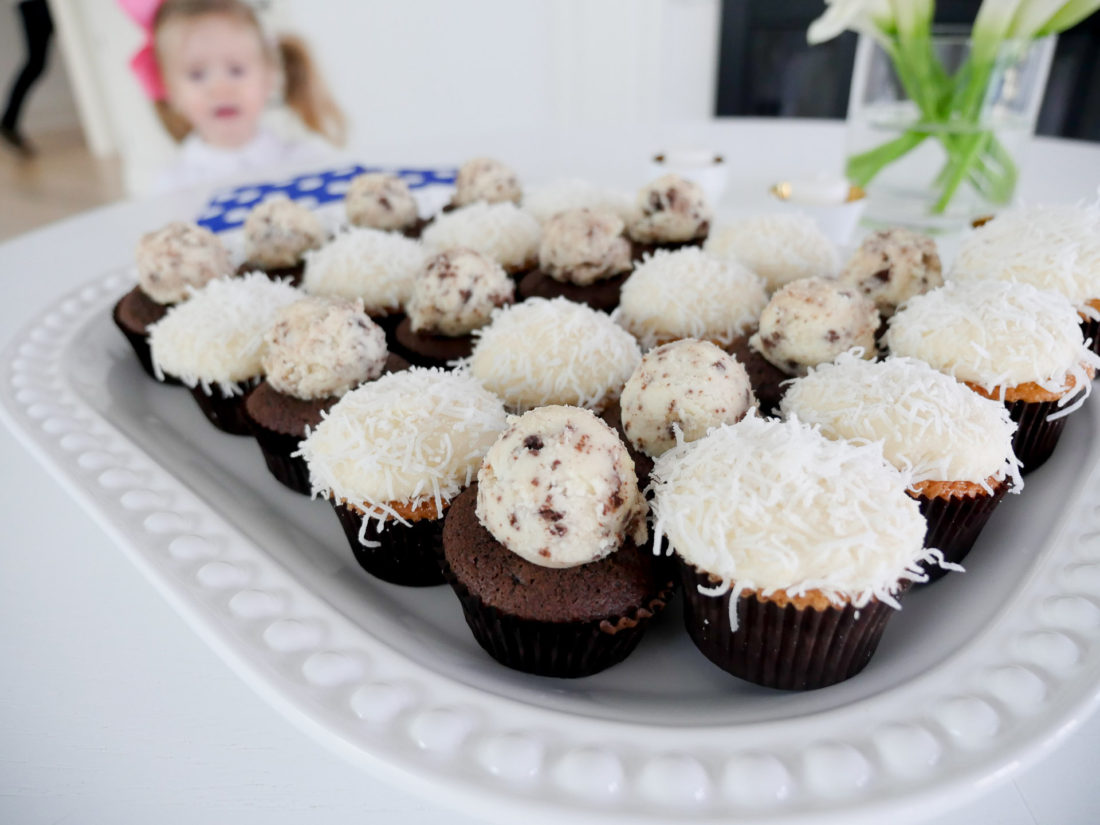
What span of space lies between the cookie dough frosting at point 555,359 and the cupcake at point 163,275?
1.05 metres

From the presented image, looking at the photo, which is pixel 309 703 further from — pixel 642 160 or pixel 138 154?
pixel 138 154

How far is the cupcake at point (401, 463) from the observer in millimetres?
1464

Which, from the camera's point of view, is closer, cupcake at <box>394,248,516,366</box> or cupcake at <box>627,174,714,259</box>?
cupcake at <box>394,248,516,366</box>

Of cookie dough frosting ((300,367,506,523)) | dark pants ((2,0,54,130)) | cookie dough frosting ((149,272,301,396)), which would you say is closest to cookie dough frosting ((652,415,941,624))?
cookie dough frosting ((300,367,506,523))

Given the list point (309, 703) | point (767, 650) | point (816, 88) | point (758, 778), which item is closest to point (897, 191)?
point (767, 650)

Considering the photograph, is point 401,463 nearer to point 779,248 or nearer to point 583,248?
point 583,248

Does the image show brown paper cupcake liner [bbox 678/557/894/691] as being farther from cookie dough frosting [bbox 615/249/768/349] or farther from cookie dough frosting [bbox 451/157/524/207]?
cookie dough frosting [bbox 451/157/524/207]

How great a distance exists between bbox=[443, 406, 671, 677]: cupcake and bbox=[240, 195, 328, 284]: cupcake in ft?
5.00

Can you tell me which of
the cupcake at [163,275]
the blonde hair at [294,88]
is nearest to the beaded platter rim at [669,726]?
the cupcake at [163,275]

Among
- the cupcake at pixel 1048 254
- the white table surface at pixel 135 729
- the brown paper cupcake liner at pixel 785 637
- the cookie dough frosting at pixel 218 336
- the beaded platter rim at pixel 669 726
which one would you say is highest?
the cupcake at pixel 1048 254

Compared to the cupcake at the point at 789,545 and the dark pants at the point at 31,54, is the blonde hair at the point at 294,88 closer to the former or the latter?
the cupcake at the point at 789,545

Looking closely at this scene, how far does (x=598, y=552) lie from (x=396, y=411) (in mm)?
516

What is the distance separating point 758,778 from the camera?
951 millimetres

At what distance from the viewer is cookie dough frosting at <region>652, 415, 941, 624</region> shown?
Answer: 1146 mm
